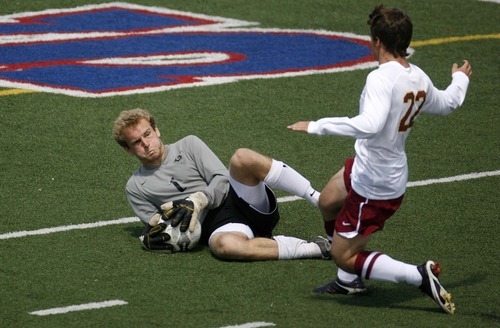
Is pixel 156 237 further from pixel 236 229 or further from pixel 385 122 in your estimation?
pixel 385 122

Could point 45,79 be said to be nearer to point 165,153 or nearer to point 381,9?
point 165,153

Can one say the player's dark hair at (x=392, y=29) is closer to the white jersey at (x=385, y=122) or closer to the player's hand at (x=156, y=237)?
the white jersey at (x=385, y=122)

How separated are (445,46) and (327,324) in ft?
23.5

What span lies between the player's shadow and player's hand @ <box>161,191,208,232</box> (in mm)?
1020

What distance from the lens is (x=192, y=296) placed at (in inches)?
271

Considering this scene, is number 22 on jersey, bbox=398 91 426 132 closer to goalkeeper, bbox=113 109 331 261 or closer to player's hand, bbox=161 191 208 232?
goalkeeper, bbox=113 109 331 261

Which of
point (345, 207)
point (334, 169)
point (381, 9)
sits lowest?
point (334, 169)

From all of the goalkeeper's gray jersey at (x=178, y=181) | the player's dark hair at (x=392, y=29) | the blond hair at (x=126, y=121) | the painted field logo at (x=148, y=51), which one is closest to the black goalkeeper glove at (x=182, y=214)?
the goalkeeper's gray jersey at (x=178, y=181)

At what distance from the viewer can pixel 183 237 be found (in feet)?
24.8

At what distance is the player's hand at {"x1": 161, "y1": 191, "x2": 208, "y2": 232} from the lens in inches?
295

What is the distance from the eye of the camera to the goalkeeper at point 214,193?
7.51 metres

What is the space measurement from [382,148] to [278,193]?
2.60 metres

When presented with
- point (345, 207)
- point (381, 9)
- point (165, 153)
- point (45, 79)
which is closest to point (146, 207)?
point (165, 153)

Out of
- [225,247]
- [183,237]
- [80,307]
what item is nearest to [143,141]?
[183,237]
